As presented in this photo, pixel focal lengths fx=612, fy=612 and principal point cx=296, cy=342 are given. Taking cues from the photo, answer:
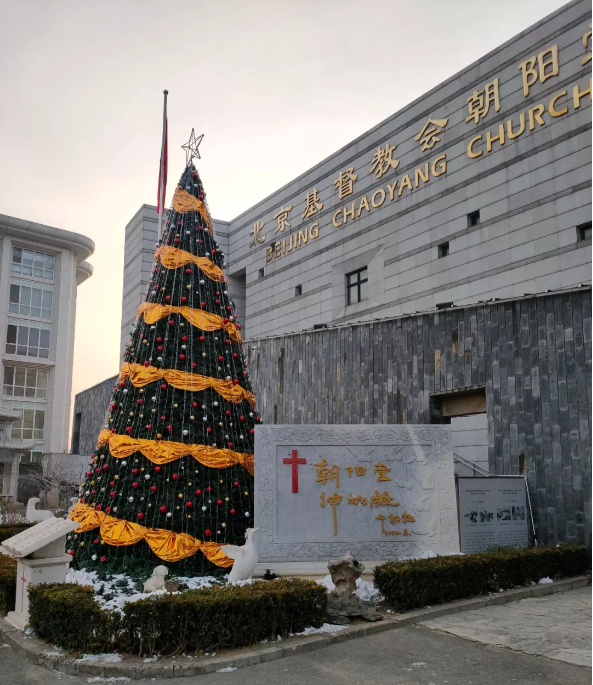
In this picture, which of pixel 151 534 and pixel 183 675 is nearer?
pixel 183 675

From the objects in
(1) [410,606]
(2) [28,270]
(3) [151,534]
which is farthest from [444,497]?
(2) [28,270]

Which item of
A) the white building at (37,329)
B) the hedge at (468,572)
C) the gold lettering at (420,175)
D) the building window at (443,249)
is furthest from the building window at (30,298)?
the hedge at (468,572)

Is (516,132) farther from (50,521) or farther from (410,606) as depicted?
(50,521)

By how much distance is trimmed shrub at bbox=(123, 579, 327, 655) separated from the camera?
609 centimetres

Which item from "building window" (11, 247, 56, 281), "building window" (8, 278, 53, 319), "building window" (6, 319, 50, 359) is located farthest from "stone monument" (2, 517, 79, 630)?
"building window" (11, 247, 56, 281)

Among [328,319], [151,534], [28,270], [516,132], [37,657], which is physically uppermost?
[28,270]

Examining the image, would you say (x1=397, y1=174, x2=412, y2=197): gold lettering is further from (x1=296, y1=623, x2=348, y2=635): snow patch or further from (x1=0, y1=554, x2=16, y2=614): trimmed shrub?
(x1=0, y1=554, x2=16, y2=614): trimmed shrub

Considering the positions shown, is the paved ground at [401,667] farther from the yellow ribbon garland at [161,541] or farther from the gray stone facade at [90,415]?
the gray stone facade at [90,415]

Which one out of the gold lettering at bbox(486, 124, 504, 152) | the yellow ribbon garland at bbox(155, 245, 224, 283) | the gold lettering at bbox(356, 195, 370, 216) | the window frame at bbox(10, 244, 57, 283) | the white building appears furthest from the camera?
the window frame at bbox(10, 244, 57, 283)

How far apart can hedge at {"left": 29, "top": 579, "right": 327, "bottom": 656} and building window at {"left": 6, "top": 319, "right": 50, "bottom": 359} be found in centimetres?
4620

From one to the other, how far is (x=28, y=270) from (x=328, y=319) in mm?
34538

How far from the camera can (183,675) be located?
564cm

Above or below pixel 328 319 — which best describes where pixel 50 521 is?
below

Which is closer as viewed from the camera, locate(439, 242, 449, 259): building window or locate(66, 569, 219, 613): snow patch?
locate(66, 569, 219, 613): snow patch
